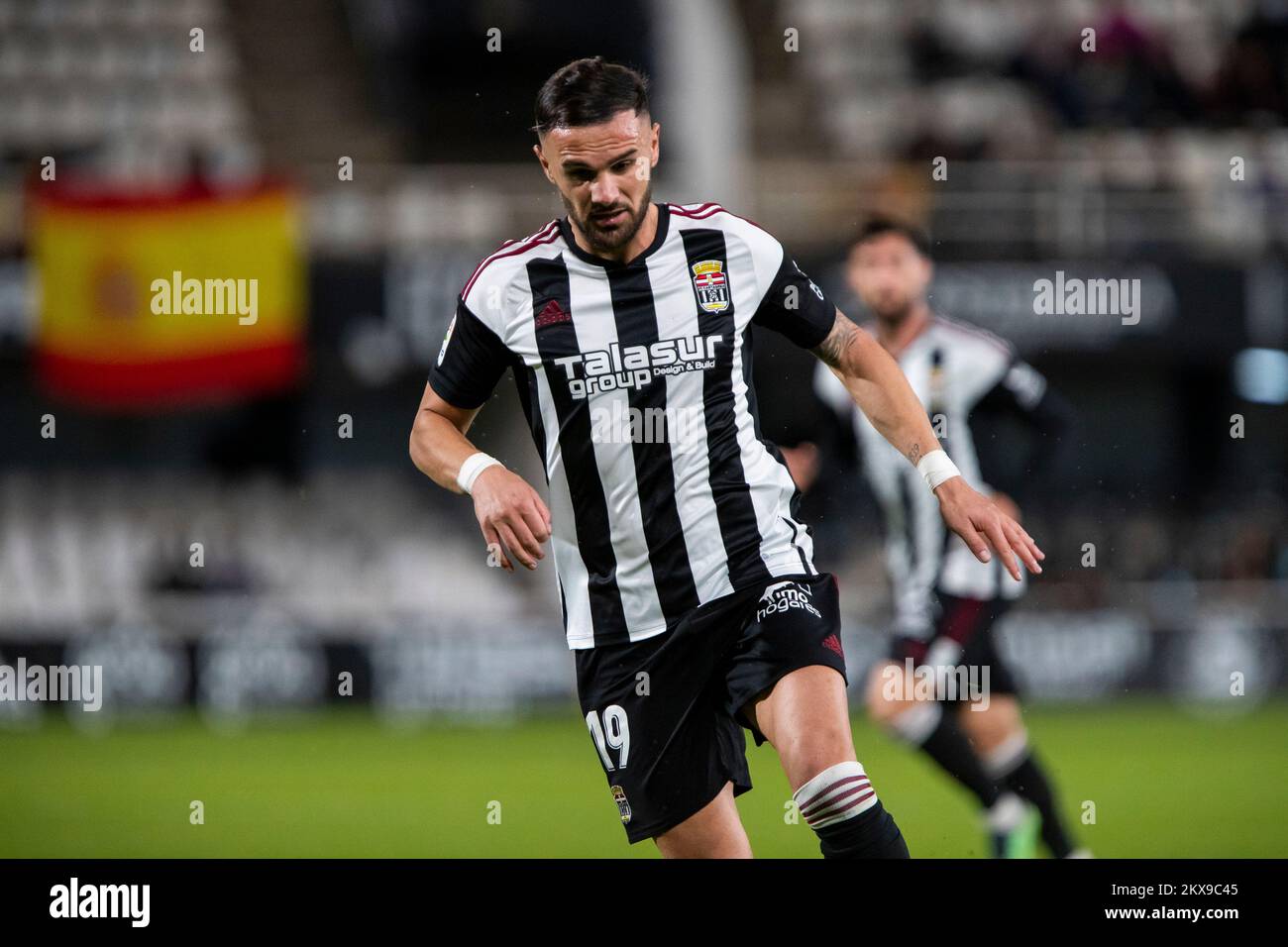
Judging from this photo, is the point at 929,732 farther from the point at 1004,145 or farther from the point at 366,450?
the point at 366,450

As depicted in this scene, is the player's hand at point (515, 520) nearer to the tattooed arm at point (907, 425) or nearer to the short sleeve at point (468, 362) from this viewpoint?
the short sleeve at point (468, 362)

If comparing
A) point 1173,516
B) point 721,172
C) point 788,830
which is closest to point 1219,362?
point 1173,516

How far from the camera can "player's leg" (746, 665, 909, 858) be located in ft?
13.3

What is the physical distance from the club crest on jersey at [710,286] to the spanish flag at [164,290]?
29.0 feet

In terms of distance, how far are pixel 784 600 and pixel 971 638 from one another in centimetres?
193

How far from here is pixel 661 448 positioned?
4324 mm

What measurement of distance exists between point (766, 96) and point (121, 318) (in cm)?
649

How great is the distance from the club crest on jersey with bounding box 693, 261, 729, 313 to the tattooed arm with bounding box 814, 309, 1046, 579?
31 centimetres

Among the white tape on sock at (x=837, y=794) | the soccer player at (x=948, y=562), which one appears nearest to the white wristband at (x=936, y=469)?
the white tape on sock at (x=837, y=794)

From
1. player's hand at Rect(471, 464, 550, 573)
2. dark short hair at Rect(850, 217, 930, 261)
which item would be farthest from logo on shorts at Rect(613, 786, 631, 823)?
dark short hair at Rect(850, 217, 930, 261)

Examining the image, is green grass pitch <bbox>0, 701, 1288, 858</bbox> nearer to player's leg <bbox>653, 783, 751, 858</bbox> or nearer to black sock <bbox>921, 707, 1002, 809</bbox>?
black sock <bbox>921, 707, 1002, 809</bbox>

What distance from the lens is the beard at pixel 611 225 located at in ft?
13.8

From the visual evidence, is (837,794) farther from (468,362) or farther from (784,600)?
(468,362)
